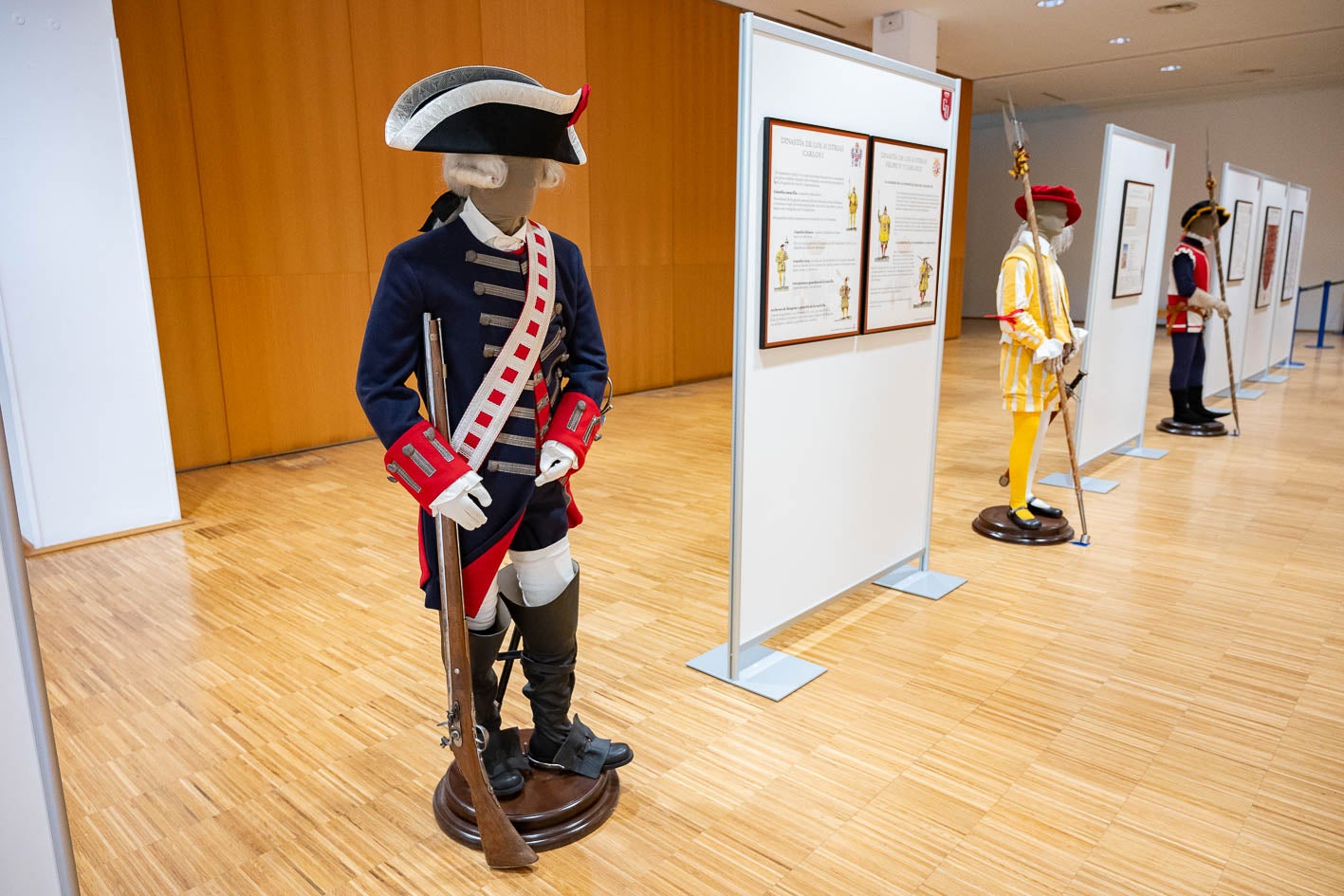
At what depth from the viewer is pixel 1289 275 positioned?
358 inches

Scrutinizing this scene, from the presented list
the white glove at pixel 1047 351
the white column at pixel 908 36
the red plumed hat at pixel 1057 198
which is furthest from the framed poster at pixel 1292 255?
the white glove at pixel 1047 351

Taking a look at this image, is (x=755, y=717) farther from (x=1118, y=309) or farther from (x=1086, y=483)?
(x=1118, y=309)

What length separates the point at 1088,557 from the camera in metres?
4.00

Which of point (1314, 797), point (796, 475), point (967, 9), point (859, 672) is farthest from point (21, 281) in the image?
point (967, 9)

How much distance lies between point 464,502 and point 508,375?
0.29 metres

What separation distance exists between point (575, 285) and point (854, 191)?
123cm

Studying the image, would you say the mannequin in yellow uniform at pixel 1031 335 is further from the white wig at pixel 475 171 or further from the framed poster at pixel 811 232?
the white wig at pixel 475 171

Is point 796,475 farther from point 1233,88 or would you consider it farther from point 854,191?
point 1233,88

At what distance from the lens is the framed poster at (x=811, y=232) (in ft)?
8.29

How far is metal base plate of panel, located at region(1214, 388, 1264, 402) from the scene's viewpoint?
7.89m

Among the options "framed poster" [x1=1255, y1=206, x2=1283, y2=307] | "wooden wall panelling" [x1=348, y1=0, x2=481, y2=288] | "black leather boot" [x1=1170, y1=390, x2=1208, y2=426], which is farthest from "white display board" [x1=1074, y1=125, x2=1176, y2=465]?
"wooden wall panelling" [x1=348, y1=0, x2=481, y2=288]

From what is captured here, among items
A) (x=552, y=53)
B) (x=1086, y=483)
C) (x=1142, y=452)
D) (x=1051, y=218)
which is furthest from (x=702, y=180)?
(x=1051, y=218)

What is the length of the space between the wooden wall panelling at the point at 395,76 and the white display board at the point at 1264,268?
21.6 feet

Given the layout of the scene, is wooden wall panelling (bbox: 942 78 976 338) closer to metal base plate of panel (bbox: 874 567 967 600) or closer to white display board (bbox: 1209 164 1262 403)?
white display board (bbox: 1209 164 1262 403)
